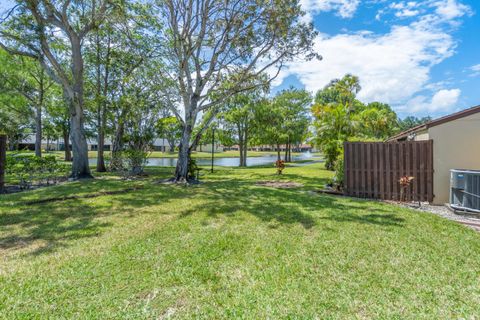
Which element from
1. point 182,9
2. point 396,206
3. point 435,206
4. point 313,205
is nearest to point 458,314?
point 313,205

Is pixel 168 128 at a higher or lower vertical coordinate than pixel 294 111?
lower

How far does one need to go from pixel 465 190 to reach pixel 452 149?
59.0 inches

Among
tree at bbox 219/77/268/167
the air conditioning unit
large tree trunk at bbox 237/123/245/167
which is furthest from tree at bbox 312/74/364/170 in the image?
the air conditioning unit

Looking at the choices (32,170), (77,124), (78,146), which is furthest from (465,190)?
(77,124)

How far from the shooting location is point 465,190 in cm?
668

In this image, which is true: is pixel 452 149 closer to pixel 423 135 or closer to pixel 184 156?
pixel 423 135

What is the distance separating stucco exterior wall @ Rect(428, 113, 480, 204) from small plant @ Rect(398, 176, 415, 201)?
0.75 m

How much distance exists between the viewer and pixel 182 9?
12164 mm

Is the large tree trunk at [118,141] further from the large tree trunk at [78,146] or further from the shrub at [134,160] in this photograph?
the large tree trunk at [78,146]

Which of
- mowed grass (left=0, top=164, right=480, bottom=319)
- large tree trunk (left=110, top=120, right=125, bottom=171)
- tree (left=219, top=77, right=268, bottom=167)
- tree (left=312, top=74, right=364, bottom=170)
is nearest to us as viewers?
mowed grass (left=0, top=164, right=480, bottom=319)

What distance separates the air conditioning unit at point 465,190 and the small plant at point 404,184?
3.23 feet

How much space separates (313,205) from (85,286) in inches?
226

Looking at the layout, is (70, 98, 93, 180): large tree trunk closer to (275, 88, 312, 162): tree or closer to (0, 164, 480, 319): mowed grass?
(0, 164, 480, 319): mowed grass

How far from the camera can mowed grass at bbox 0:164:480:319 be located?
2691mm
